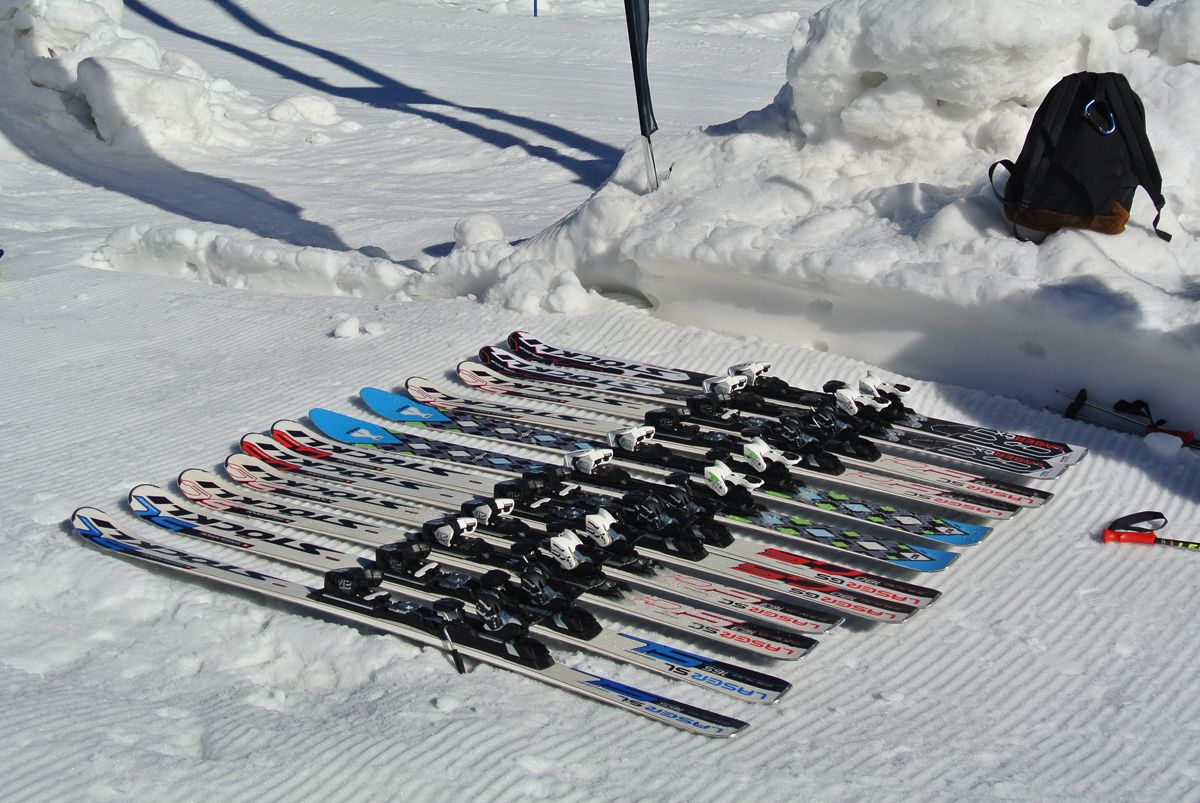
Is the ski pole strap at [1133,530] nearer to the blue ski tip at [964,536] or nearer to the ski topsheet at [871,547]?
the blue ski tip at [964,536]

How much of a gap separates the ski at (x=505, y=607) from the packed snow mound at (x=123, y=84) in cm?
961

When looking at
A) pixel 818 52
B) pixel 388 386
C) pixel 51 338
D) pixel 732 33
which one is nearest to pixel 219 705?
pixel 388 386

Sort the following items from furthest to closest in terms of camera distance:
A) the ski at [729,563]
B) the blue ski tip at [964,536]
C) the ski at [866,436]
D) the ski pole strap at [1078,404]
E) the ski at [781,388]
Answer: the ski pole strap at [1078,404] → the ski at [781,388] → the ski at [866,436] → the blue ski tip at [964,536] → the ski at [729,563]

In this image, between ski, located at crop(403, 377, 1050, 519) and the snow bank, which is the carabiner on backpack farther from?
ski, located at crop(403, 377, 1050, 519)

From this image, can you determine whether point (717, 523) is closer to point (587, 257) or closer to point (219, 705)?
point (219, 705)

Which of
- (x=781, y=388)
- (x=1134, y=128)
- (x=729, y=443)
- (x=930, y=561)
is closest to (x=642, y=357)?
(x=781, y=388)

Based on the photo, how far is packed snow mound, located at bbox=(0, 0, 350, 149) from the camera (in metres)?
13.4

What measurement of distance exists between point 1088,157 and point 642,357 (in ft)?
8.38

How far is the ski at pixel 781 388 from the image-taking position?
540cm

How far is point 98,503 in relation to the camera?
543 cm

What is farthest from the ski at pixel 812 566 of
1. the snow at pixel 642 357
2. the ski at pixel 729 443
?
the ski at pixel 729 443

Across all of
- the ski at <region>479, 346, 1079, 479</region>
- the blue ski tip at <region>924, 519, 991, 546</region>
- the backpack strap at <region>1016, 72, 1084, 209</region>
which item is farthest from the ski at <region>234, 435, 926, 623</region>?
the backpack strap at <region>1016, 72, 1084, 209</region>

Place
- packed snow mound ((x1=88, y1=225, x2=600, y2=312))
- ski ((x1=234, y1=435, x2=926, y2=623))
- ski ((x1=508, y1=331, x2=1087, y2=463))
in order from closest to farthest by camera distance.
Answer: ski ((x1=234, y1=435, x2=926, y2=623))
ski ((x1=508, y1=331, x2=1087, y2=463))
packed snow mound ((x1=88, y1=225, x2=600, y2=312))

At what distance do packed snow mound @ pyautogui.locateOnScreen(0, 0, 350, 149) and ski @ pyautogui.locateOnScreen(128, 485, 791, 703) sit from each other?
961 centimetres
